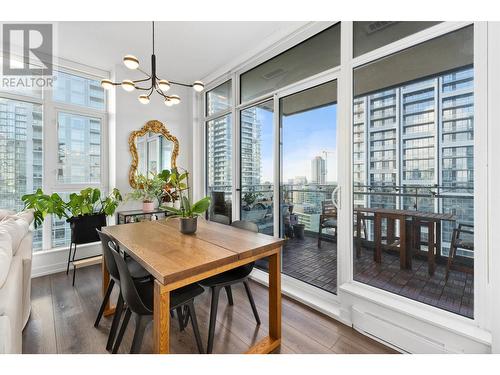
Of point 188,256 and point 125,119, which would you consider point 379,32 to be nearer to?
point 188,256

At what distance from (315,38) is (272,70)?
64 cm

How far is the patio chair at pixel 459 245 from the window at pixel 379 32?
57.0 inches

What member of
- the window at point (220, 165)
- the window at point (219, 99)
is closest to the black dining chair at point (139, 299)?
the window at point (220, 165)

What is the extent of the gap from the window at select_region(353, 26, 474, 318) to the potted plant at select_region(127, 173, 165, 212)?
290 cm

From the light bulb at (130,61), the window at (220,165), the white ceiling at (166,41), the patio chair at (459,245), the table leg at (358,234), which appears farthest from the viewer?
the window at (220,165)

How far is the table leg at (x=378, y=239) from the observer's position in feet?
6.64

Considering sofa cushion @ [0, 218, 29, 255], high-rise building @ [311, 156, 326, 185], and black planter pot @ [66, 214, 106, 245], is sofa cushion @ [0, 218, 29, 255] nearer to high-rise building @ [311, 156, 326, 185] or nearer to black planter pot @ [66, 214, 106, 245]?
black planter pot @ [66, 214, 106, 245]

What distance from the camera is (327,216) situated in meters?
2.44

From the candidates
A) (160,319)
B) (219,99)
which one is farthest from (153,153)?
(160,319)

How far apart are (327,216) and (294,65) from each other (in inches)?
68.5

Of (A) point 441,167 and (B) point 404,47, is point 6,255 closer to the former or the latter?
(A) point 441,167

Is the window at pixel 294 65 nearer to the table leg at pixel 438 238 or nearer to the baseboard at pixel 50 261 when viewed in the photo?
the table leg at pixel 438 238

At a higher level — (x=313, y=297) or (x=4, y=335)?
(x=4, y=335)
